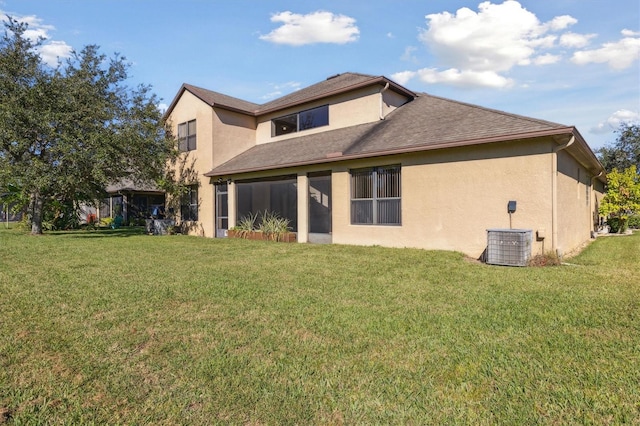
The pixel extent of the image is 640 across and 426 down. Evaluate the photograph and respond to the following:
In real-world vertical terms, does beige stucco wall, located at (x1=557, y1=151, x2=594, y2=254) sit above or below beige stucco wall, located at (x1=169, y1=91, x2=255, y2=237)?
below

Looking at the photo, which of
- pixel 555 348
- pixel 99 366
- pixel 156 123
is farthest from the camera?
pixel 156 123

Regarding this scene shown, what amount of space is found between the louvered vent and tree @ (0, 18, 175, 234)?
1382 centimetres

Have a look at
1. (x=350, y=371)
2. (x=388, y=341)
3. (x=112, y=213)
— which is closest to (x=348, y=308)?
(x=388, y=341)

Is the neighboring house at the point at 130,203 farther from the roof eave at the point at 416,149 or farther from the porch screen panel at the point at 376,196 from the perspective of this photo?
the porch screen panel at the point at 376,196

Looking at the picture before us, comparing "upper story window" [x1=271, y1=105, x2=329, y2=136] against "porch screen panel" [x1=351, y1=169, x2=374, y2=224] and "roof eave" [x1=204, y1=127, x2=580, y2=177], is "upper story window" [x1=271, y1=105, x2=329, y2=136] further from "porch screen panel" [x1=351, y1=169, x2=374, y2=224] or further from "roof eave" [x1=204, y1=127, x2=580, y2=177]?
"porch screen panel" [x1=351, y1=169, x2=374, y2=224]

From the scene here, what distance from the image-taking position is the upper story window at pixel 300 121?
48.9 ft

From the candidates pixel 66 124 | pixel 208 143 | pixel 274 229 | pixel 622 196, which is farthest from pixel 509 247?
pixel 66 124

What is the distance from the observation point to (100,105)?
14.9 meters

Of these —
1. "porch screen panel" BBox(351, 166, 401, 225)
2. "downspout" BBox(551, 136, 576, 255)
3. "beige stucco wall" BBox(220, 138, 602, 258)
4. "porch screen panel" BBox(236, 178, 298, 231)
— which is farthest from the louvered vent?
"porch screen panel" BBox(236, 178, 298, 231)

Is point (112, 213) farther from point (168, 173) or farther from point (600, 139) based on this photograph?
point (600, 139)

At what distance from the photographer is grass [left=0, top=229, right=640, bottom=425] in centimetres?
249

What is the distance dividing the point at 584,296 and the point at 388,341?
136 inches

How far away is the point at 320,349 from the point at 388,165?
8233mm

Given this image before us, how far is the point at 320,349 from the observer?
3424 millimetres
